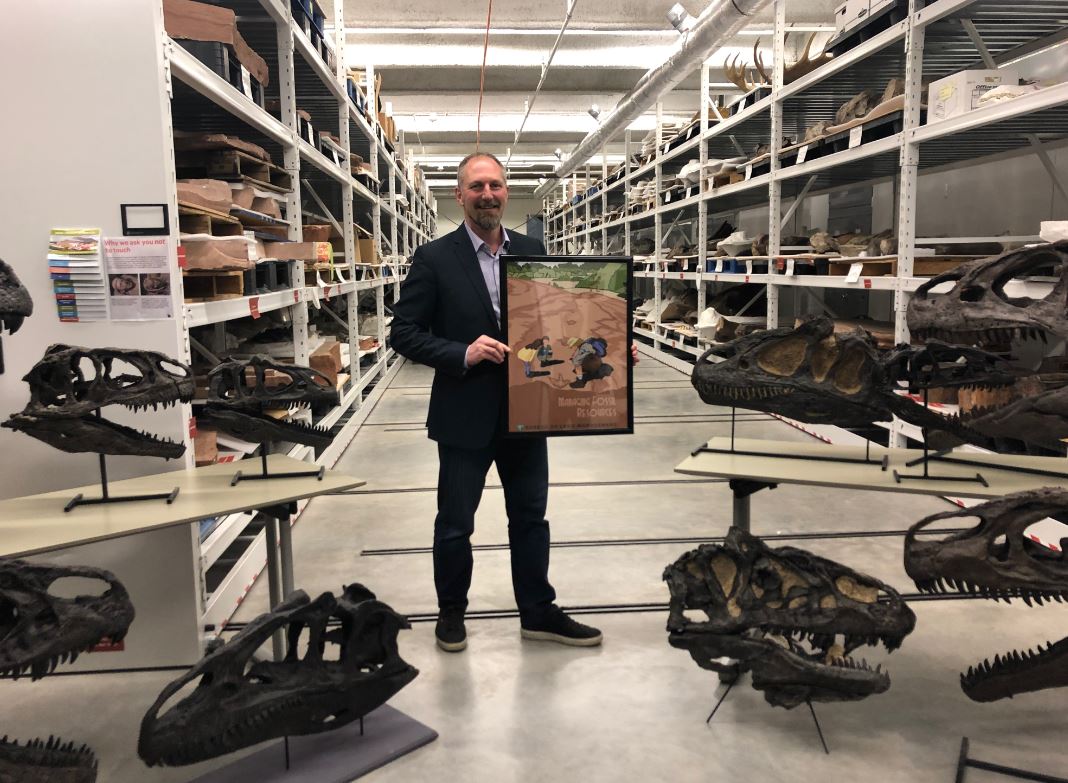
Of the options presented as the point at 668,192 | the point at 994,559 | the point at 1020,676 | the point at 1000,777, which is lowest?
the point at 1000,777

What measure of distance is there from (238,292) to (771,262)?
489cm

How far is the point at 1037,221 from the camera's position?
5488 millimetres

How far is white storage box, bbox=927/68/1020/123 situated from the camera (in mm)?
4125

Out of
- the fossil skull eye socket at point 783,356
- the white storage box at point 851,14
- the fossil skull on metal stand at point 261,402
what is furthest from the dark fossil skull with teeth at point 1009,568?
the white storage box at point 851,14

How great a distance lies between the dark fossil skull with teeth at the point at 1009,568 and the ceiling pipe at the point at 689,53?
591cm

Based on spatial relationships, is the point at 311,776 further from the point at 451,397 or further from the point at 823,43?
the point at 823,43

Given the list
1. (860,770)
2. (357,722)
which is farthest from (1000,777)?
(357,722)

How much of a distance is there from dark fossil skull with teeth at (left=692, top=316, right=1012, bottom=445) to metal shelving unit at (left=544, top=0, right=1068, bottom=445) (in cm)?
153

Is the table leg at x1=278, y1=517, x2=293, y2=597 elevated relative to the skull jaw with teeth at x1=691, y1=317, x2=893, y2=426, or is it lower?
lower

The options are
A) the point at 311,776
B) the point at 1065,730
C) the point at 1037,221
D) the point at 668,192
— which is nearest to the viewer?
the point at 311,776

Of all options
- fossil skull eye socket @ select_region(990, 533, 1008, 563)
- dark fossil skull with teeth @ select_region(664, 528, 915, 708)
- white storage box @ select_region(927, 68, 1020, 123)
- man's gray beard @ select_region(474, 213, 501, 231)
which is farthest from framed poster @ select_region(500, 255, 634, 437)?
white storage box @ select_region(927, 68, 1020, 123)

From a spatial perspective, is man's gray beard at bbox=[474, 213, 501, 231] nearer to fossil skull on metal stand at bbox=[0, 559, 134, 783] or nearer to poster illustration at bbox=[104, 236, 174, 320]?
poster illustration at bbox=[104, 236, 174, 320]

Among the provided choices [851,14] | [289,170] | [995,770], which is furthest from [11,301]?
[851,14]

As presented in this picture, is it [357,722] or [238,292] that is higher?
[238,292]
